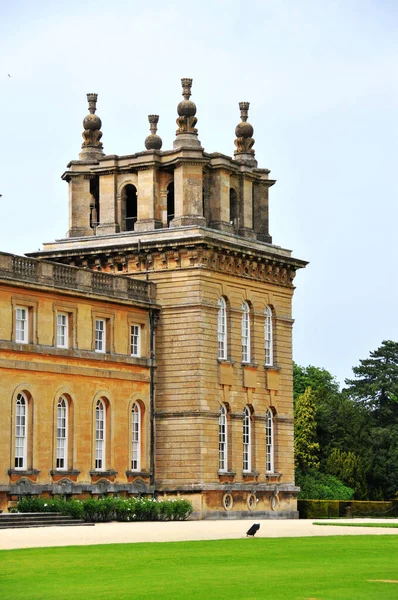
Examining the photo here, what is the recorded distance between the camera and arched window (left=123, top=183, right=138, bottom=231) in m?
51.3

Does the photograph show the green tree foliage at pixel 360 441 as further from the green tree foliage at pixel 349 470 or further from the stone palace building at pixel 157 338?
the stone palace building at pixel 157 338

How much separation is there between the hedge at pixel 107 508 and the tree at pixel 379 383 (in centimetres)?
4694

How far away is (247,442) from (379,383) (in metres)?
41.4

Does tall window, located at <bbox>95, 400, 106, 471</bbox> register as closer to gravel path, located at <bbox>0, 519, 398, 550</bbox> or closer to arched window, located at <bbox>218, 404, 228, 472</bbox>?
arched window, located at <bbox>218, 404, 228, 472</bbox>

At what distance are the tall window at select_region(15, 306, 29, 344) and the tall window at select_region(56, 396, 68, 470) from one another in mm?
2421

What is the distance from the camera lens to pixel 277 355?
52.1 meters

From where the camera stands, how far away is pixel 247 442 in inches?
1978

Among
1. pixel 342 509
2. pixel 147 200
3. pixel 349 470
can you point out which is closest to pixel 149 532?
pixel 147 200

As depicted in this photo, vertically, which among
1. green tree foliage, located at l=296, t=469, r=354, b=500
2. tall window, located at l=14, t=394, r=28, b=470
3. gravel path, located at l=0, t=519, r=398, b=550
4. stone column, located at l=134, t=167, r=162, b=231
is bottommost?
gravel path, located at l=0, t=519, r=398, b=550

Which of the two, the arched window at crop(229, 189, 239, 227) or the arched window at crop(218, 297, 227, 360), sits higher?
the arched window at crop(229, 189, 239, 227)

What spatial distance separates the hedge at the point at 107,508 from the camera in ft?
128

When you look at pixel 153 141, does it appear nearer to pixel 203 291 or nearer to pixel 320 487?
pixel 203 291

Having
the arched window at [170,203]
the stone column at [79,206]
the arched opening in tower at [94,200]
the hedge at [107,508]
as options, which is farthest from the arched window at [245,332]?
the hedge at [107,508]

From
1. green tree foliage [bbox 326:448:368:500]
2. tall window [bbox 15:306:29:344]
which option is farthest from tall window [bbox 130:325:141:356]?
green tree foliage [bbox 326:448:368:500]
